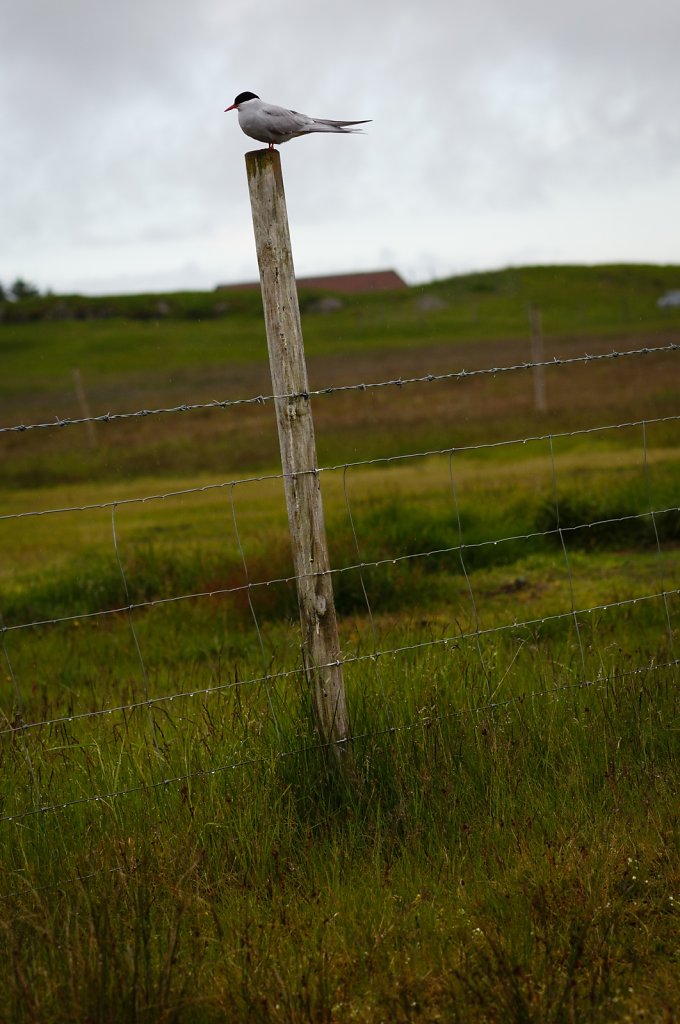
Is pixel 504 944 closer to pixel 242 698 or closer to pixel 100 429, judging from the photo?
pixel 242 698

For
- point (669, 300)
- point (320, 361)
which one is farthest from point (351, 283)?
point (320, 361)

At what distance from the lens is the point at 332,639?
4.45 m

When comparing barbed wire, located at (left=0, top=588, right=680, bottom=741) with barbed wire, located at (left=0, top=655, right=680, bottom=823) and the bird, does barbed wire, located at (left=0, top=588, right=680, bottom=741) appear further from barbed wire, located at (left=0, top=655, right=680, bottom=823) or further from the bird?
the bird

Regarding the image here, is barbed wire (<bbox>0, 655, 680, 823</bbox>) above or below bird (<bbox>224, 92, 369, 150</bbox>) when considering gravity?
below

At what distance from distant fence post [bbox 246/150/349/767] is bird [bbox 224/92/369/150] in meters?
0.09

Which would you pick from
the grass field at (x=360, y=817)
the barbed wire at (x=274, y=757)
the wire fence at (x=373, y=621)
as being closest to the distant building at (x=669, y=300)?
the wire fence at (x=373, y=621)

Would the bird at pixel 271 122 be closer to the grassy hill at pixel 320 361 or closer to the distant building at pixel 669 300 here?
the grassy hill at pixel 320 361

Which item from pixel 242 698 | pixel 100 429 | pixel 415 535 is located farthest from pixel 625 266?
pixel 242 698

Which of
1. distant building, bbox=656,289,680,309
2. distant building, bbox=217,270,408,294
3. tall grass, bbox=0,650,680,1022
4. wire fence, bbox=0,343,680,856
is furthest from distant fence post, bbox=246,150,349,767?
distant building, bbox=217,270,408,294

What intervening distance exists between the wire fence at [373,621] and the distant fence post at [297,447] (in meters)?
0.09

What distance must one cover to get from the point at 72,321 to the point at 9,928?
65206 millimetres

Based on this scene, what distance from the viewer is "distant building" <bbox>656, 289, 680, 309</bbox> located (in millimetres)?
57816

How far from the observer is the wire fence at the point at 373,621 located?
4.42m

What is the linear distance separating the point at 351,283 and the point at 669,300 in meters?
30.9
